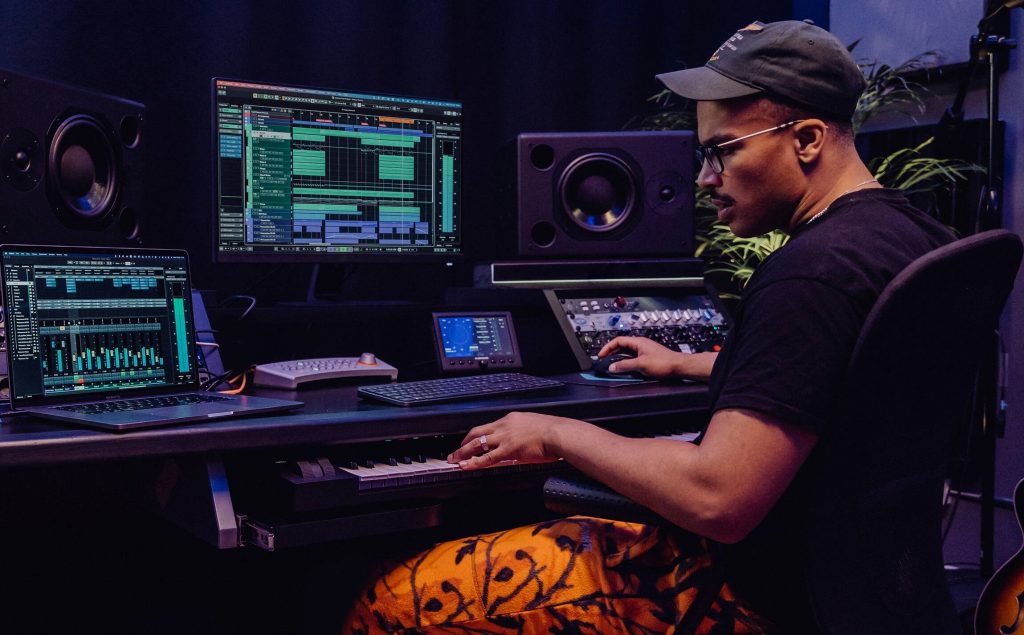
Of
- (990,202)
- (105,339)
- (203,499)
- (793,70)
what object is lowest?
(203,499)

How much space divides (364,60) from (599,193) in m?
0.79

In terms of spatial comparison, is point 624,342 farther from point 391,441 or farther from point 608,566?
point 608,566

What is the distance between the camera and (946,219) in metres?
3.06

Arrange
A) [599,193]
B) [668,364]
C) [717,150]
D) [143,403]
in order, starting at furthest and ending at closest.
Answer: [599,193], [668,364], [143,403], [717,150]

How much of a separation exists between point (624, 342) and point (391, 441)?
1.79 feet

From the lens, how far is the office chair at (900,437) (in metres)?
0.95

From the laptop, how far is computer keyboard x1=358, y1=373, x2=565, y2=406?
0.53 ft

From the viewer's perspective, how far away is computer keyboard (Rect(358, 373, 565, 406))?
1.48m

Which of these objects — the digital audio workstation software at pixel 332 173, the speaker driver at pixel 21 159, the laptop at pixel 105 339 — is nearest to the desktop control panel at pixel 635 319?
the digital audio workstation software at pixel 332 173

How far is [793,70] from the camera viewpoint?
1.18 meters

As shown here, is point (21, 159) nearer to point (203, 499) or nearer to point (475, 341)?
point (203, 499)

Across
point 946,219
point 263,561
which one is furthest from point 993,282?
point 946,219

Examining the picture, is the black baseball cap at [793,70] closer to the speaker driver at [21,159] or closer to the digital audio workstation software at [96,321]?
the digital audio workstation software at [96,321]

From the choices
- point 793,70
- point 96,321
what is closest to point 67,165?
point 96,321
